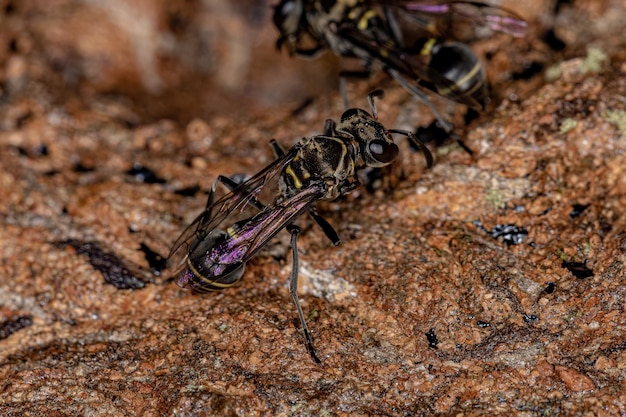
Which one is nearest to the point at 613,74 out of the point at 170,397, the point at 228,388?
the point at 228,388

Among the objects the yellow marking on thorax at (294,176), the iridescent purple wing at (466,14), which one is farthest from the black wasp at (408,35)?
the yellow marking on thorax at (294,176)

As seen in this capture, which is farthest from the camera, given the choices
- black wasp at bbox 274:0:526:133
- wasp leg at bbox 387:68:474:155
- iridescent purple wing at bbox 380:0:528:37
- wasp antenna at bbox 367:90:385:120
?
iridescent purple wing at bbox 380:0:528:37

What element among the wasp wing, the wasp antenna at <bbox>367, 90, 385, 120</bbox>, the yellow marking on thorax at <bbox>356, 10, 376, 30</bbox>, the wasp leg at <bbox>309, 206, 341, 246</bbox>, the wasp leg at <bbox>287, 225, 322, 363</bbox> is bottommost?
the wasp leg at <bbox>287, 225, 322, 363</bbox>

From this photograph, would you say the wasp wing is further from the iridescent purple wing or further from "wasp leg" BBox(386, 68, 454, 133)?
the iridescent purple wing

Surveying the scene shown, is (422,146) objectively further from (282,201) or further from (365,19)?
(365,19)

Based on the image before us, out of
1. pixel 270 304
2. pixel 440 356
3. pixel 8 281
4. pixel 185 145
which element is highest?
pixel 185 145

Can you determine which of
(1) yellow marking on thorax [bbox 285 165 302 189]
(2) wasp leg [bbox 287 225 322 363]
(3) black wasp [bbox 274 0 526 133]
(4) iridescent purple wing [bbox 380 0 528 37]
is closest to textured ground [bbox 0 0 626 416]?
(2) wasp leg [bbox 287 225 322 363]

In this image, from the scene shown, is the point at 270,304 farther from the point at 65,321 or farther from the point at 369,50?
the point at 369,50

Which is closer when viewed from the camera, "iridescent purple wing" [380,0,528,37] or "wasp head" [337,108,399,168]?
"wasp head" [337,108,399,168]
